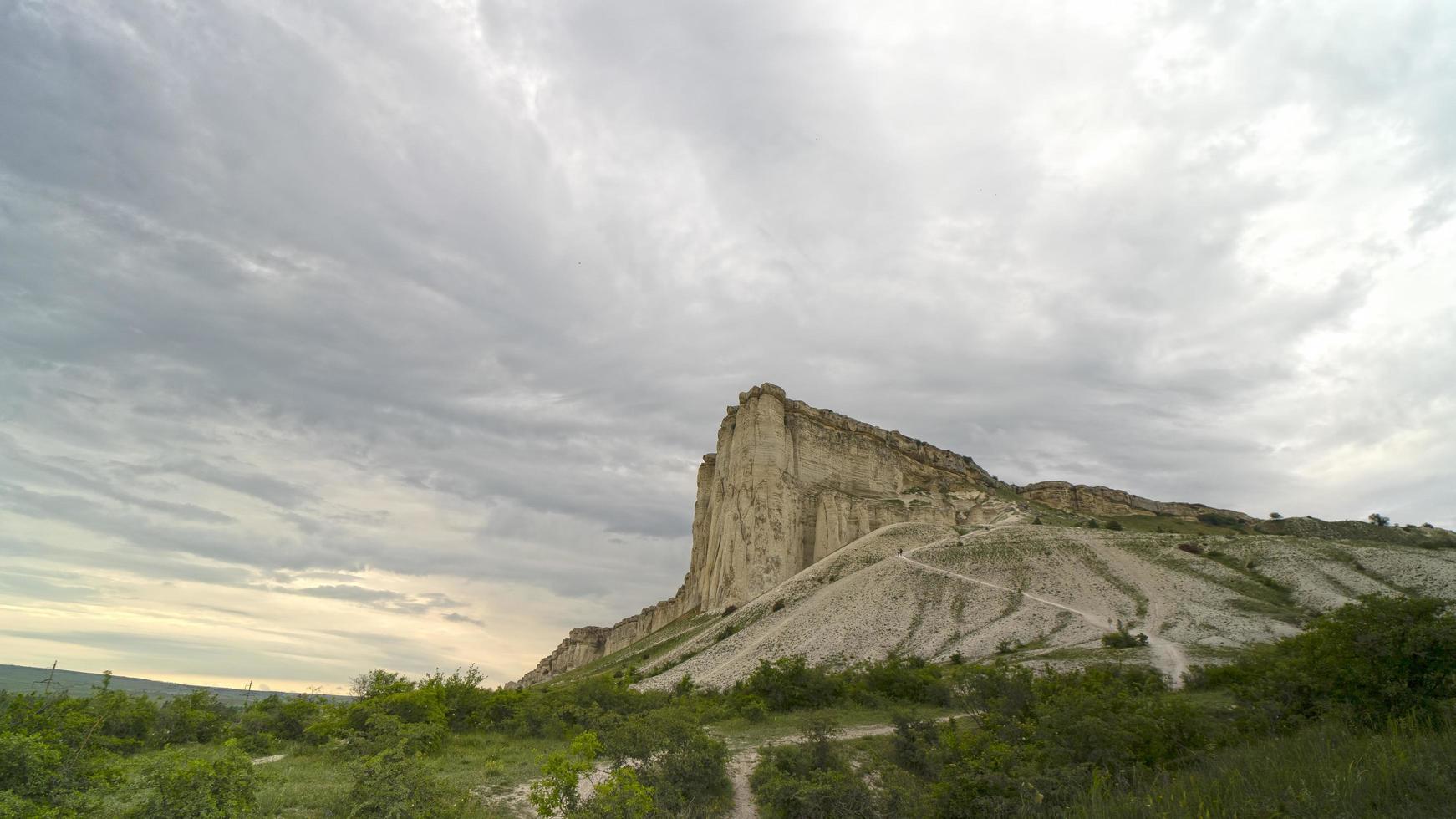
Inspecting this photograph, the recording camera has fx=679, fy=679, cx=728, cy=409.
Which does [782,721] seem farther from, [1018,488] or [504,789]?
[1018,488]

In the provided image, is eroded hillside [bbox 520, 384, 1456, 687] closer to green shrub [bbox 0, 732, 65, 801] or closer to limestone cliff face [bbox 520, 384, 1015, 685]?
limestone cliff face [bbox 520, 384, 1015, 685]

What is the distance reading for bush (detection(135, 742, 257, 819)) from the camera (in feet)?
28.6

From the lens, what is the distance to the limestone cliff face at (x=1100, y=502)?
11862cm

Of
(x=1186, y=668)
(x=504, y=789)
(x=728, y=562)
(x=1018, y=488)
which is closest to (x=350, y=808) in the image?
(x=504, y=789)

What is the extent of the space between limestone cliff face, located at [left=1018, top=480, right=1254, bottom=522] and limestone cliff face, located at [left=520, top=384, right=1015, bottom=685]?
16.5 m

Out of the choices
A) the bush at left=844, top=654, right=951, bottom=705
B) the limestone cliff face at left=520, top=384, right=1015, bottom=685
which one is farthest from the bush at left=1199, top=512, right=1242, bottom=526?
the bush at left=844, top=654, right=951, bottom=705

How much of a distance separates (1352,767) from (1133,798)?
2135 millimetres

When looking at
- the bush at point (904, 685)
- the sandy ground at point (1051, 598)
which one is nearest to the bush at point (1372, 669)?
the bush at point (904, 685)

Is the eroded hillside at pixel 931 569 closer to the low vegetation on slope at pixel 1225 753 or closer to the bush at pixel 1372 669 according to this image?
the bush at pixel 1372 669

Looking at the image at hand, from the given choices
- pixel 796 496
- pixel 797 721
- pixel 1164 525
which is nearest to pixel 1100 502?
pixel 1164 525

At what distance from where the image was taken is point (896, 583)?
2048 inches

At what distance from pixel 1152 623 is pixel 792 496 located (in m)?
46.9

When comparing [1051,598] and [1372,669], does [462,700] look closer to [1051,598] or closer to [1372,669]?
[1372,669]

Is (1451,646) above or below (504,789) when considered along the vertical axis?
above
